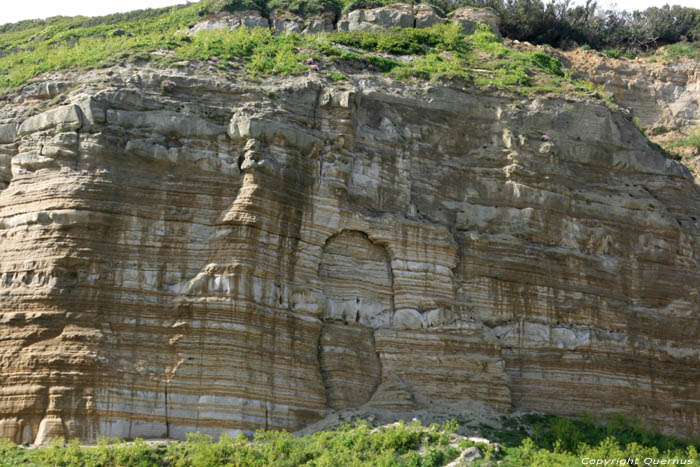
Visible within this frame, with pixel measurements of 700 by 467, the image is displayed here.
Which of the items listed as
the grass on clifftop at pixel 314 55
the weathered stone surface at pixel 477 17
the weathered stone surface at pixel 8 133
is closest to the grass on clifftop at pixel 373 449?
the weathered stone surface at pixel 8 133

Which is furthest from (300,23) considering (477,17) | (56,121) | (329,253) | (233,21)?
(329,253)

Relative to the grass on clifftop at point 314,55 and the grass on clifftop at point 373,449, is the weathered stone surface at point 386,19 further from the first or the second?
the grass on clifftop at point 373,449

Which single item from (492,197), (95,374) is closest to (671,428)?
(492,197)

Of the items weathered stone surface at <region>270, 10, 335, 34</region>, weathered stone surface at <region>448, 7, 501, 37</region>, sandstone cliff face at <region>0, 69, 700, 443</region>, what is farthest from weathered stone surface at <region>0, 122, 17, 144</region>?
weathered stone surface at <region>448, 7, 501, 37</region>

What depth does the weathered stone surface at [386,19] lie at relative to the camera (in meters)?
31.4

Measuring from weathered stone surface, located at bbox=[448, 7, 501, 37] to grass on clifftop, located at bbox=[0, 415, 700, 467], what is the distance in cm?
1889

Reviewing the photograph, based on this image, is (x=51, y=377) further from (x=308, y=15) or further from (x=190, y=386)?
(x=308, y=15)

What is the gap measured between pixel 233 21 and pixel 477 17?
10.2 m

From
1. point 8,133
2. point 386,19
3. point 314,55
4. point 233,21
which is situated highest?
point 386,19

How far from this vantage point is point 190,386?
1864cm

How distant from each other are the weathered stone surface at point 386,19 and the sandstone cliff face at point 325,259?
678 centimetres

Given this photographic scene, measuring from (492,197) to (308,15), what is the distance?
484 inches

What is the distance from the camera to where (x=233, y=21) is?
102 ft

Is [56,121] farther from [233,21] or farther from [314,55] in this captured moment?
[233,21]
